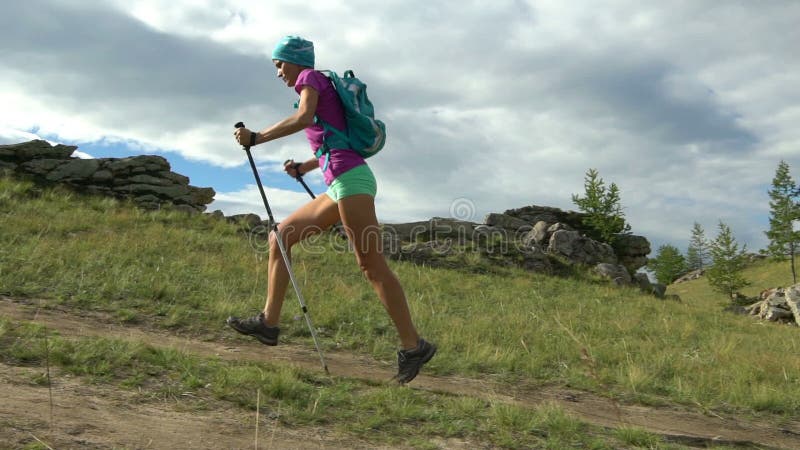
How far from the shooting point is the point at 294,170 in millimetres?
4996

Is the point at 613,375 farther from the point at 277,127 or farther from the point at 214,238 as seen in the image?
the point at 214,238

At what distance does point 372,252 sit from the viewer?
14.2 feet

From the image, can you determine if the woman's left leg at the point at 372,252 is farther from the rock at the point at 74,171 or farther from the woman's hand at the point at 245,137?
the rock at the point at 74,171

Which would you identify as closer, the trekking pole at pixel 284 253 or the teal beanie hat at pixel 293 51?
the teal beanie hat at pixel 293 51

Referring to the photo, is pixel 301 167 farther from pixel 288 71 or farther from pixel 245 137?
pixel 288 71

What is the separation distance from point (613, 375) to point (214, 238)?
34.0 feet

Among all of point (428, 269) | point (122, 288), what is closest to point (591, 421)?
point (122, 288)

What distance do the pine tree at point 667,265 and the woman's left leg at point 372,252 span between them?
71.7 m

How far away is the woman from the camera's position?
4.22m

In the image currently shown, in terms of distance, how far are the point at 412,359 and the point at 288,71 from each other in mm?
2438

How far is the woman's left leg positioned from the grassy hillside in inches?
22.4

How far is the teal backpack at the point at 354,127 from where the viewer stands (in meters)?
4.32

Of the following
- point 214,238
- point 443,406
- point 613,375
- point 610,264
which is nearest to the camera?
point 443,406

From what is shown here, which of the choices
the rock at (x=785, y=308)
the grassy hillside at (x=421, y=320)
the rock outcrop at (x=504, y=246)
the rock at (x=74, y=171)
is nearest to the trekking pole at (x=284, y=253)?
the grassy hillside at (x=421, y=320)
